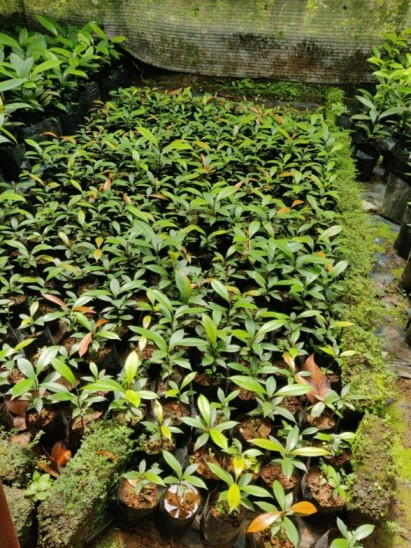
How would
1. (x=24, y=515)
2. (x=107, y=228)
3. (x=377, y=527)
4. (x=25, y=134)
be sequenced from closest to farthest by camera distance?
(x=24, y=515), (x=377, y=527), (x=107, y=228), (x=25, y=134)

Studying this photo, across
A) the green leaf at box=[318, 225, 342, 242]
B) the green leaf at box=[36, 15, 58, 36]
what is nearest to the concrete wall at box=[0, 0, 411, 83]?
the green leaf at box=[36, 15, 58, 36]

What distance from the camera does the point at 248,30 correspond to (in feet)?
17.5

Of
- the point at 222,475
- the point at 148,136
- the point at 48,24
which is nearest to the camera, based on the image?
the point at 222,475

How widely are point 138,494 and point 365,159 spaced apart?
3639 millimetres

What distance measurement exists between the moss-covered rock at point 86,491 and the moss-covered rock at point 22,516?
0.04 m

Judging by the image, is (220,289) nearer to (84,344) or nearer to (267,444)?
(84,344)

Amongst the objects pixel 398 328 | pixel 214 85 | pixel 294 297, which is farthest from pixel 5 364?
pixel 214 85

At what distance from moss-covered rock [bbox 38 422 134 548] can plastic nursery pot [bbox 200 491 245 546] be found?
1.27 ft

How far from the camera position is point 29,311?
254 cm

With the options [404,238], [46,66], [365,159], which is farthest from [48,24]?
[404,238]

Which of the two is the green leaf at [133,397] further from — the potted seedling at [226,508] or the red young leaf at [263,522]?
the red young leaf at [263,522]

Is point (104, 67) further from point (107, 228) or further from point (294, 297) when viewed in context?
point (294, 297)

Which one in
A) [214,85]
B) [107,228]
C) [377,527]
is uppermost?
[214,85]

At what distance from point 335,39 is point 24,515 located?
557cm
